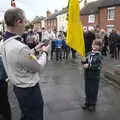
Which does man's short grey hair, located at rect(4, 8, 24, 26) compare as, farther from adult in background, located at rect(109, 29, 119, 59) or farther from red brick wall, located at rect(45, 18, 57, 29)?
red brick wall, located at rect(45, 18, 57, 29)

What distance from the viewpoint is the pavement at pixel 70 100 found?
7172mm

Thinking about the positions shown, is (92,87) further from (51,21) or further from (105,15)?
(51,21)

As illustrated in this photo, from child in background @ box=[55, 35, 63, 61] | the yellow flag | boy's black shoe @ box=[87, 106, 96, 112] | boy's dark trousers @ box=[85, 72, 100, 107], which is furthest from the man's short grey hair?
child in background @ box=[55, 35, 63, 61]

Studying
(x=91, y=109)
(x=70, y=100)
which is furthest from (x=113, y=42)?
(x=91, y=109)

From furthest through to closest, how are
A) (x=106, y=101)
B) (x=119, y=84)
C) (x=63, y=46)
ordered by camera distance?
1. (x=63, y=46)
2. (x=119, y=84)
3. (x=106, y=101)

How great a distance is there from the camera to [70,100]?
338 inches

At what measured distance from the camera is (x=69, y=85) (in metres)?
10.9

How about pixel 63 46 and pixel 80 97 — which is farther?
pixel 63 46

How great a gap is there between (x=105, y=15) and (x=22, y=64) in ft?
147

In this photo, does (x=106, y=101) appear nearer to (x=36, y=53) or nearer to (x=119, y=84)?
(x=119, y=84)

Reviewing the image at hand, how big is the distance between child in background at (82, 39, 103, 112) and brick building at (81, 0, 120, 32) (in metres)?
36.2

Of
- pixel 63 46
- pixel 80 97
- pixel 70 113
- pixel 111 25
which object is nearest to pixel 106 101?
pixel 80 97

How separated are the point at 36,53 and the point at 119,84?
20.6 ft

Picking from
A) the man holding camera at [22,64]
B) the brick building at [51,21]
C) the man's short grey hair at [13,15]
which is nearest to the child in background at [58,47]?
Answer: the man holding camera at [22,64]
